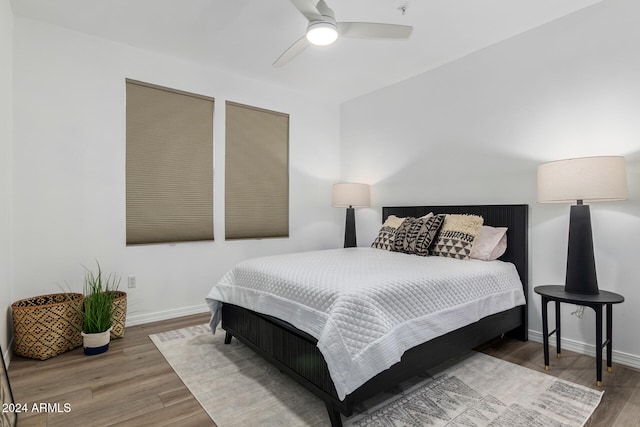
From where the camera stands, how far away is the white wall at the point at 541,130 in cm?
233

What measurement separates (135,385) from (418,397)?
1.69m

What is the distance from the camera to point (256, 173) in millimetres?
3977

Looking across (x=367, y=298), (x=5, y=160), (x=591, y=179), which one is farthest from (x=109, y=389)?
(x=591, y=179)

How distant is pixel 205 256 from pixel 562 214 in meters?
3.32

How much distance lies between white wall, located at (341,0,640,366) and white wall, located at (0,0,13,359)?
3.53 meters

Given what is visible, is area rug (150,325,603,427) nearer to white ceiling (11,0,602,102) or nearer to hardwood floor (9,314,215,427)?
hardwood floor (9,314,215,427)

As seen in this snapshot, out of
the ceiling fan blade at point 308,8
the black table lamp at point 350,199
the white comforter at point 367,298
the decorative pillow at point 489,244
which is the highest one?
the ceiling fan blade at point 308,8

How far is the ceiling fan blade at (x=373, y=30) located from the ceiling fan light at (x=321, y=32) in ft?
0.31

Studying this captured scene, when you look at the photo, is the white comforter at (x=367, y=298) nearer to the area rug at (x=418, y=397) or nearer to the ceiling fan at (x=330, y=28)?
the area rug at (x=418, y=397)

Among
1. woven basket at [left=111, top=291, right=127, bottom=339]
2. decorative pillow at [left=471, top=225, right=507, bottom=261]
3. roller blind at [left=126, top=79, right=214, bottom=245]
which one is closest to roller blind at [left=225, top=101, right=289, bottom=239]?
roller blind at [left=126, top=79, right=214, bottom=245]

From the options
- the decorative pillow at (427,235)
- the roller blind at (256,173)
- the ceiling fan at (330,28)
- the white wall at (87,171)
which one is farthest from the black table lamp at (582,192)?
the white wall at (87,171)

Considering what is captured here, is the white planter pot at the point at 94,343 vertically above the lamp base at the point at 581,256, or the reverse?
the lamp base at the point at 581,256

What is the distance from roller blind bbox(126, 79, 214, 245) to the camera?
124 inches

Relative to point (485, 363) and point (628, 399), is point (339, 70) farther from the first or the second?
point (628, 399)
